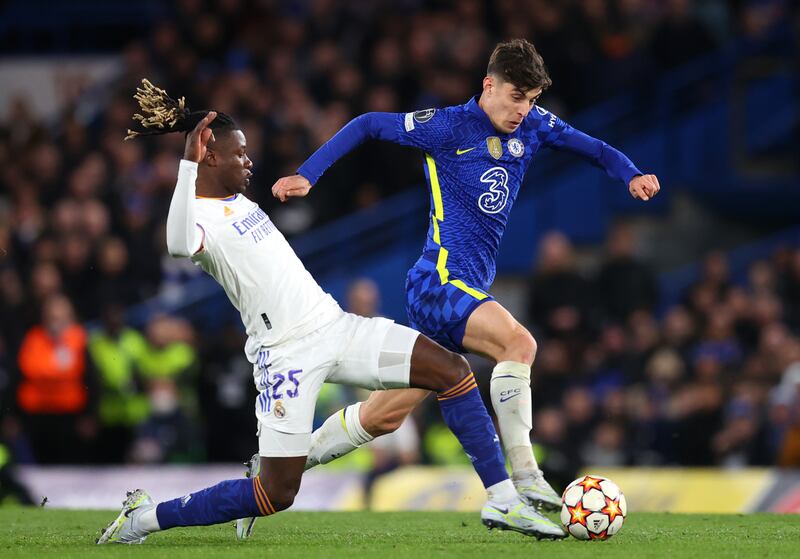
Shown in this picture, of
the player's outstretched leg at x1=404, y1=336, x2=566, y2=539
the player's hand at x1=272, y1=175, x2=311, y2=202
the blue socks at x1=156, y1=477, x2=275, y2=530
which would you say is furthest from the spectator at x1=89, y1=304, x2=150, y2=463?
the player's outstretched leg at x1=404, y1=336, x2=566, y2=539

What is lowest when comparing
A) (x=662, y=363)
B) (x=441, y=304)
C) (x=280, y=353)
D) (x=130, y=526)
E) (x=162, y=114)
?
(x=662, y=363)

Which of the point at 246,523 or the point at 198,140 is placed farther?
the point at 246,523

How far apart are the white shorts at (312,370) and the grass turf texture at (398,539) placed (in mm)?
554

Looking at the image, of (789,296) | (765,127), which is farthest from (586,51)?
(789,296)

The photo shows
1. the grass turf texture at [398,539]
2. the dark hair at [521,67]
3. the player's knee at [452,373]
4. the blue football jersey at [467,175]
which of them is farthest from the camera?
the blue football jersey at [467,175]

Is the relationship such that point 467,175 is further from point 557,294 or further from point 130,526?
point 557,294

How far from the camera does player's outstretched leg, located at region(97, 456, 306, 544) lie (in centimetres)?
655

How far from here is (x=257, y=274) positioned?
661cm

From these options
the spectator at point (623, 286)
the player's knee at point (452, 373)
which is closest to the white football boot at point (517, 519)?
the player's knee at point (452, 373)

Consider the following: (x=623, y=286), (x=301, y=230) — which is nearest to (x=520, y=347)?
(x=623, y=286)

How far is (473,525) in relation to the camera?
8148 mm

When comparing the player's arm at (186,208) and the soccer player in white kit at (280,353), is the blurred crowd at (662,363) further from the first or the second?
the player's arm at (186,208)

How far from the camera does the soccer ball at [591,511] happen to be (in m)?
6.82

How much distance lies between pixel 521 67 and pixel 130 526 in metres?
3.07
